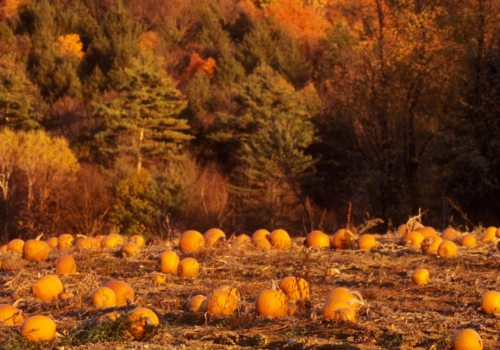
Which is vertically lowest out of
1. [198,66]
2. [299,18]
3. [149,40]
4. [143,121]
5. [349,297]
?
[349,297]

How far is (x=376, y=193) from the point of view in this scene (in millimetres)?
22531

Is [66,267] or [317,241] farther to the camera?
[317,241]

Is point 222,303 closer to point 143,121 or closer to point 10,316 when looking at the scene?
point 10,316

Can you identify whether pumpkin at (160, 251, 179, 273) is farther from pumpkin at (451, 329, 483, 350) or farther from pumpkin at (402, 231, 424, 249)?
pumpkin at (451, 329, 483, 350)

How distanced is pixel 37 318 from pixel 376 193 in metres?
19.8

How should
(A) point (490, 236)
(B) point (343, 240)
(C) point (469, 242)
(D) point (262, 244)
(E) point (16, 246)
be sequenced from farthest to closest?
1. (E) point (16, 246)
2. (A) point (490, 236)
3. (D) point (262, 244)
4. (B) point (343, 240)
5. (C) point (469, 242)

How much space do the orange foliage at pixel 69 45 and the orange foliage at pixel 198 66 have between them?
8.06 m

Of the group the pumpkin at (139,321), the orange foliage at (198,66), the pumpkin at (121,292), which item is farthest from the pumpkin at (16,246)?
the orange foliage at (198,66)

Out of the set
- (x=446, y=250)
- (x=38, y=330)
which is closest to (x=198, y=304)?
(x=38, y=330)

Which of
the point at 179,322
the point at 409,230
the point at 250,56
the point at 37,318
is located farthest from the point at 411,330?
the point at 250,56

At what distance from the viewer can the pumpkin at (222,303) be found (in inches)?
155

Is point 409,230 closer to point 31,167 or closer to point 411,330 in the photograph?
point 411,330

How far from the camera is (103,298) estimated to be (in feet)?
14.1

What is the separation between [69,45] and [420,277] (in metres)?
50.3
